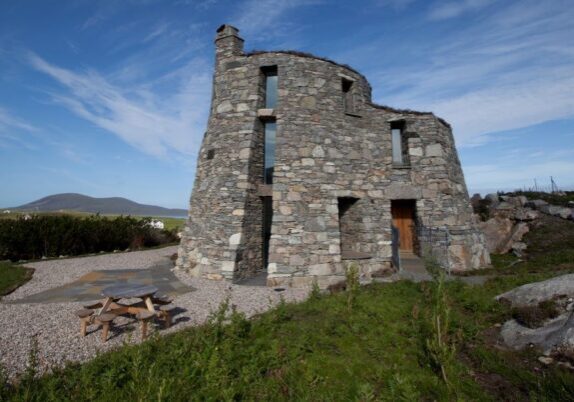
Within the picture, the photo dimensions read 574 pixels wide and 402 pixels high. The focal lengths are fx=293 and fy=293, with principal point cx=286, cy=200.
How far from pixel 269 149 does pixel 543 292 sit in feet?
29.0

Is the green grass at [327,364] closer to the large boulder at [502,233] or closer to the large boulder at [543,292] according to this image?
the large boulder at [543,292]

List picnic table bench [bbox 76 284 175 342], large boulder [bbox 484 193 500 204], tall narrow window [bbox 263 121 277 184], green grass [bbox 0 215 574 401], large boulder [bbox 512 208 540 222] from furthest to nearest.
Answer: large boulder [bbox 484 193 500 204] → large boulder [bbox 512 208 540 222] → tall narrow window [bbox 263 121 277 184] → picnic table bench [bbox 76 284 175 342] → green grass [bbox 0 215 574 401]

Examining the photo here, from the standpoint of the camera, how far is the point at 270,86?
11391mm

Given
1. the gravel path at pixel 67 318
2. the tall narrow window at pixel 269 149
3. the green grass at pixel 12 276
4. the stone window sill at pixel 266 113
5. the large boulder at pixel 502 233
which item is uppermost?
the stone window sill at pixel 266 113

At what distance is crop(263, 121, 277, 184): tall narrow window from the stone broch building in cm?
4

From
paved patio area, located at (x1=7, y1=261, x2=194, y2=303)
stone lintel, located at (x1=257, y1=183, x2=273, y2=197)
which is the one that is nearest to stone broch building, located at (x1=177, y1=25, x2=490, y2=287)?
stone lintel, located at (x1=257, y1=183, x2=273, y2=197)

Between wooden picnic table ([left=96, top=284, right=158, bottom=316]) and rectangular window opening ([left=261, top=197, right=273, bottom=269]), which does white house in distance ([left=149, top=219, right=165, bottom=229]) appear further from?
wooden picnic table ([left=96, top=284, right=158, bottom=316])

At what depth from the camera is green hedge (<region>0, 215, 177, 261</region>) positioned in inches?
517

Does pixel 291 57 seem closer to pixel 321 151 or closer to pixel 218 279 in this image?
pixel 321 151

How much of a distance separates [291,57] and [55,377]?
35.7 feet

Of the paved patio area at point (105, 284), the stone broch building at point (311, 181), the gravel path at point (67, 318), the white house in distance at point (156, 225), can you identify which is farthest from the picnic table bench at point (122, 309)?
the white house in distance at point (156, 225)

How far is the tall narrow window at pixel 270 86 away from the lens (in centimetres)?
1114

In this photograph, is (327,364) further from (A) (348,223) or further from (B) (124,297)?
(A) (348,223)

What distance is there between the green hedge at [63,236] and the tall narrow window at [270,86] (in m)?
11.9
